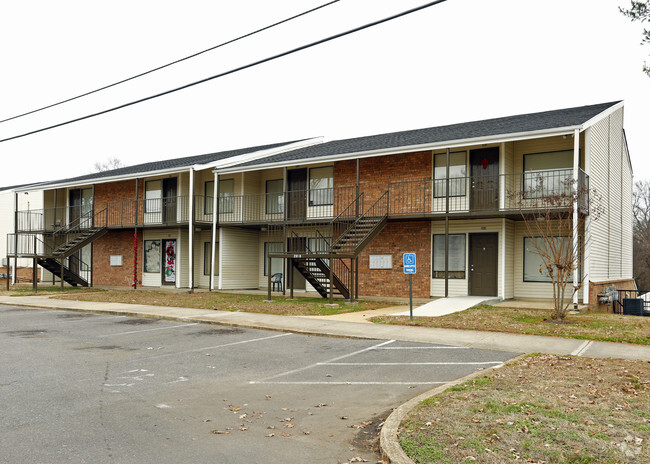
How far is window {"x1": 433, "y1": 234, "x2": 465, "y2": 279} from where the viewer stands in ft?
65.1

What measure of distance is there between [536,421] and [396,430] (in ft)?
4.49

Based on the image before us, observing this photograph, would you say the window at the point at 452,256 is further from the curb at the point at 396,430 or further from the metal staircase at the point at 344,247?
the curb at the point at 396,430

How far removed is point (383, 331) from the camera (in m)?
12.3

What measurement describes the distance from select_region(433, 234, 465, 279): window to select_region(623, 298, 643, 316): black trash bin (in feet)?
19.2

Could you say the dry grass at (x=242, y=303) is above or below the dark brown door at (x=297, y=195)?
below

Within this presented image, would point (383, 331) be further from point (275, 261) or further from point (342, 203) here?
point (275, 261)

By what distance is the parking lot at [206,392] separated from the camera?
4938 mm

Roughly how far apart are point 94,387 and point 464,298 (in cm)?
1367

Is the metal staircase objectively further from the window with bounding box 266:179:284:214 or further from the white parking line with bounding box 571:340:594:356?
the white parking line with bounding box 571:340:594:356

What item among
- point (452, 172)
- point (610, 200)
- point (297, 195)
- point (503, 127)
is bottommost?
point (610, 200)

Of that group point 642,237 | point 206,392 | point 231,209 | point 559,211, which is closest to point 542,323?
point 559,211

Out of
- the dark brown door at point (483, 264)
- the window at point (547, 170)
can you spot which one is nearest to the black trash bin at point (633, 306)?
the dark brown door at point (483, 264)


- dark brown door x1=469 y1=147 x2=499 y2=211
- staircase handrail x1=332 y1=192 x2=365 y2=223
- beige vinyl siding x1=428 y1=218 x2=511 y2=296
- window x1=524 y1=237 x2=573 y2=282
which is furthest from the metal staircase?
window x1=524 y1=237 x2=573 y2=282

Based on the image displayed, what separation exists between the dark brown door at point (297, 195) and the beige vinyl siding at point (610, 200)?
1089 cm
